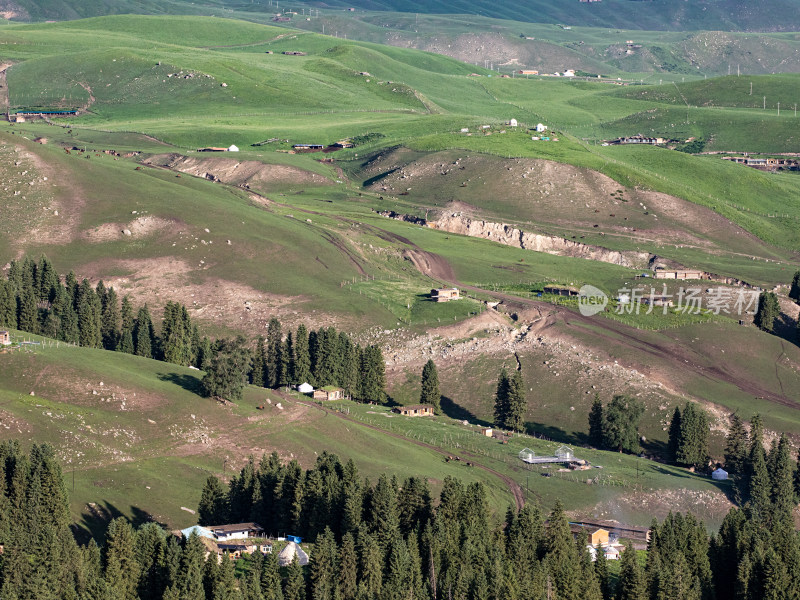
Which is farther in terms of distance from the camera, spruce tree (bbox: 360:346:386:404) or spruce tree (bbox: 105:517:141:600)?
spruce tree (bbox: 360:346:386:404)

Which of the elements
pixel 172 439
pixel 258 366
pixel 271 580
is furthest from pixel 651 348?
pixel 271 580

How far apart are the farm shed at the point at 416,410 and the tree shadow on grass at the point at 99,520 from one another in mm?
50147

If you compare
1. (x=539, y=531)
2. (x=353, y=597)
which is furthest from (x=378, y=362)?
(x=353, y=597)

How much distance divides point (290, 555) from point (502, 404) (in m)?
62.0

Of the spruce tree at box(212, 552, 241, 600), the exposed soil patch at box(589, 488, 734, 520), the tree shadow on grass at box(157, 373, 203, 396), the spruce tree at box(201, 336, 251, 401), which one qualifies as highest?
the spruce tree at box(201, 336, 251, 401)

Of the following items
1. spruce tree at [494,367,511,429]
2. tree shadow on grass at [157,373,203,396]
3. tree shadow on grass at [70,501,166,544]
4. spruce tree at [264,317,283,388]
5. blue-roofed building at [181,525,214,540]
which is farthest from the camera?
spruce tree at [264,317,283,388]

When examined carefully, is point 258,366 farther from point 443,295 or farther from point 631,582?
point 631,582

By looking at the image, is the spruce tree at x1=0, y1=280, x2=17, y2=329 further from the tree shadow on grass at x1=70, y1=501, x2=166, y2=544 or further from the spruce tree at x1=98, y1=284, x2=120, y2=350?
the tree shadow on grass at x1=70, y1=501, x2=166, y2=544

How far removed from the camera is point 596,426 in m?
163

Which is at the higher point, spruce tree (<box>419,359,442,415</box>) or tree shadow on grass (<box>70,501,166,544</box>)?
spruce tree (<box>419,359,442,415</box>)

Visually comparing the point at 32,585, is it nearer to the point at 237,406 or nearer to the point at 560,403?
the point at 237,406

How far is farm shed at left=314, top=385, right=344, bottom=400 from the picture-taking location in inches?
6491

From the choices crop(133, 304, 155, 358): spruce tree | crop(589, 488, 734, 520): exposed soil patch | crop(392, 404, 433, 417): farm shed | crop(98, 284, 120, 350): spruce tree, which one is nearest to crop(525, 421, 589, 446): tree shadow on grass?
crop(392, 404, 433, 417): farm shed

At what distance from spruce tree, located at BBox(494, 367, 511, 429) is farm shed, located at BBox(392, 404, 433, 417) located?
7.77 meters
